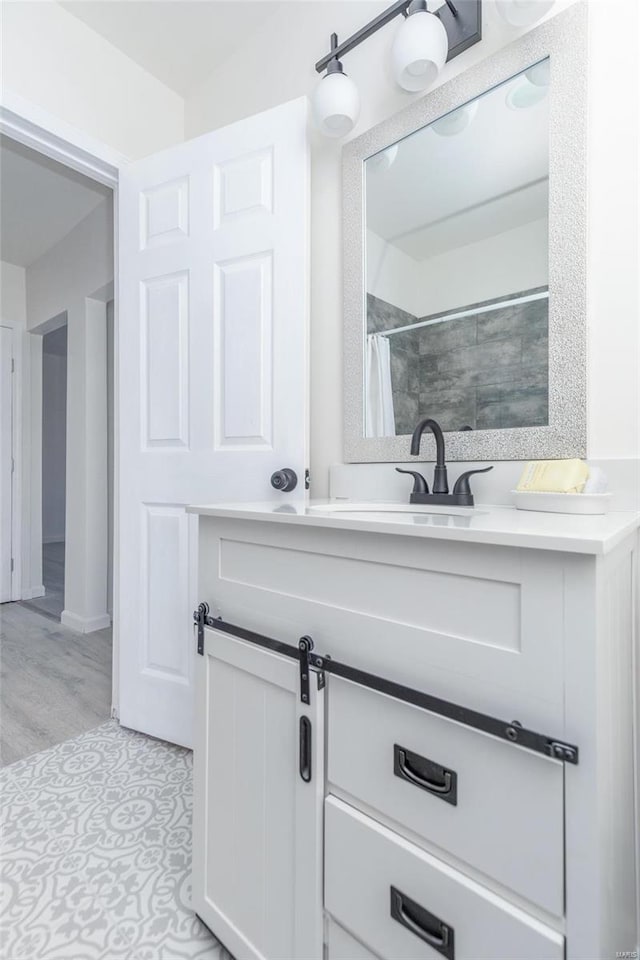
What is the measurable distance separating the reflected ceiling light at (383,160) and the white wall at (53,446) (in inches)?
249

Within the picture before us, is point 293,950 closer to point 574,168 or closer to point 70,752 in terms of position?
point 70,752

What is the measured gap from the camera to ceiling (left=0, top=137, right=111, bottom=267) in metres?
2.43

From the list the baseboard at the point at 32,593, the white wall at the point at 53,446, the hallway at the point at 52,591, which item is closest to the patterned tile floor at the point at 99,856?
the hallway at the point at 52,591

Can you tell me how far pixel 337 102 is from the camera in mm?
1286

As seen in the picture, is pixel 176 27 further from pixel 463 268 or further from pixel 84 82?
pixel 463 268

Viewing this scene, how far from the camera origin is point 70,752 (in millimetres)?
1659

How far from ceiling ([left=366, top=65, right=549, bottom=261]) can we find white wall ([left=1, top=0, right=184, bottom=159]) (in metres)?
1.10

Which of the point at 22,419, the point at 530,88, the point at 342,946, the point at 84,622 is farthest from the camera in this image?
the point at 22,419

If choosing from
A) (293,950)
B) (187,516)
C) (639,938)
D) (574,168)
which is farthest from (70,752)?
(574,168)

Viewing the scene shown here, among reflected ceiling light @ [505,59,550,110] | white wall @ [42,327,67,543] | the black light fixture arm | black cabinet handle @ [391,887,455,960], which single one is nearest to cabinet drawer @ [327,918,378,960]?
black cabinet handle @ [391,887,455,960]

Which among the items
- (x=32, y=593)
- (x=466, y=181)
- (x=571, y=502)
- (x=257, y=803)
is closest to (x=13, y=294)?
(x=32, y=593)

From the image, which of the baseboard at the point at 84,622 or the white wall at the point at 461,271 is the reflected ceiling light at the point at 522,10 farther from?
the baseboard at the point at 84,622

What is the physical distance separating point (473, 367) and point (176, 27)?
172 centimetres

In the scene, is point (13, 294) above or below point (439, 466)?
above
